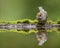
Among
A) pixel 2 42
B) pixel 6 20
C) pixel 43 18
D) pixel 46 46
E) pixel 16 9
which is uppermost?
pixel 16 9

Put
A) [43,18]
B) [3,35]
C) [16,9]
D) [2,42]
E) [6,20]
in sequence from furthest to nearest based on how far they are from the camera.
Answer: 1. [16,9]
2. [6,20]
3. [43,18]
4. [3,35]
5. [2,42]

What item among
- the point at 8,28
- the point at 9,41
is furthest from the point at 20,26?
the point at 9,41

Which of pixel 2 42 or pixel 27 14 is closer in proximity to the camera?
pixel 2 42

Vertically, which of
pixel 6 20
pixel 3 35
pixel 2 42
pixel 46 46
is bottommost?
pixel 46 46

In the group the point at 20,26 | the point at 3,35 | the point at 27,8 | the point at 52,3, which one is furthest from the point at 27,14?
the point at 3,35

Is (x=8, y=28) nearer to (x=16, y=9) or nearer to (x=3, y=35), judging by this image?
(x=3, y=35)

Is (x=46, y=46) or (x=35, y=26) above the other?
(x=35, y=26)

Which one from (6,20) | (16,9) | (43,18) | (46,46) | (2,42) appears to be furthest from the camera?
(16,9)

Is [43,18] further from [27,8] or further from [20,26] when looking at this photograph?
[27,8]

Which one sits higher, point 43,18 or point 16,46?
point 43,18
